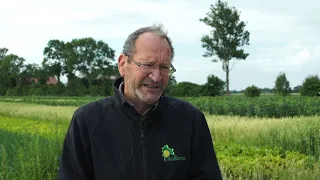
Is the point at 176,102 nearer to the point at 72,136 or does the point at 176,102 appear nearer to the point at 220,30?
the point at 72,136

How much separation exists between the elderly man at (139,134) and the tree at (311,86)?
2822 centimetres

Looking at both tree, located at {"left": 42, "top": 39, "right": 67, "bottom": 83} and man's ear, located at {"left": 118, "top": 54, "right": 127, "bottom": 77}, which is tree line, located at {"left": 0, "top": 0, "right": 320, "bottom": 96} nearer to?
tree, located at {"left": 42, "top": 39, "right": 67, "bottom": 83}

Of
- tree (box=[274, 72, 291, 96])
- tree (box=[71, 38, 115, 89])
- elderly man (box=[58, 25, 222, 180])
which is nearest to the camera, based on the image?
elderly man (box=[58, 25, 222, 180])

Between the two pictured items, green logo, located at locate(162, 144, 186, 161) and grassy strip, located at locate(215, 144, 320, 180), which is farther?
grassy strip, located at locate(215, 144, 320, 180)

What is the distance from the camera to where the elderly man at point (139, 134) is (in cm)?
210

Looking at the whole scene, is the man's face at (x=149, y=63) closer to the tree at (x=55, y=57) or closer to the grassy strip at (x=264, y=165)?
the grassy strip at (x=264, y=165)

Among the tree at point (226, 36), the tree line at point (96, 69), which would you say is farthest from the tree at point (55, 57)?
the tree at point (226, 36)

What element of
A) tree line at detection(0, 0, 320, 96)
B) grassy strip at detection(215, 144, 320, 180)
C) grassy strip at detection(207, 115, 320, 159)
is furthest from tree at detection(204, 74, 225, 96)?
grassy strip at detection(215, 144, 320, 180)

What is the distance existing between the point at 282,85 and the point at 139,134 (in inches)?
1391

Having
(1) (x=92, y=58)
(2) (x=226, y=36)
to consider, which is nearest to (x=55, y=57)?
(1) (x=92, y=58)

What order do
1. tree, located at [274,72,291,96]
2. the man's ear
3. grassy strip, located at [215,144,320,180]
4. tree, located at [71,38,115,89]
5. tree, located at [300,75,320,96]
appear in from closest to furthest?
1. the man's ear
2. grassy strip, located at [215,144,320,180]
3. tree, located at [300,75,320,96]
4. tree, located at [274,72,291,96]
5. tree, located at [71,38,115,89]

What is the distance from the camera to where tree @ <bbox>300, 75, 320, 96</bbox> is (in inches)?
1117

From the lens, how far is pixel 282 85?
117 ft

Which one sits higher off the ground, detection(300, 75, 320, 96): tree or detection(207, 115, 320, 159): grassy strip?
detection(300, 75, 320, 96): tree
